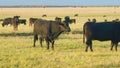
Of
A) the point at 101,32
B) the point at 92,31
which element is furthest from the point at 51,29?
the point at 101,32

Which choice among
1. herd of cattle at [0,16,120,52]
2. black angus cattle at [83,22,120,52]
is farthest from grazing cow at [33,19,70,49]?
black angus cattle at [83,22,120,52]

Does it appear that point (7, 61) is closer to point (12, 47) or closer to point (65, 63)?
point (65, 63)

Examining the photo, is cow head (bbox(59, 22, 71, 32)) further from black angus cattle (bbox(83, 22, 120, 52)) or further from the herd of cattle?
black angus cattle (bbox(83, 22, 120, 52))

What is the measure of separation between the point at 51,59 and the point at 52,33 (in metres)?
5.27

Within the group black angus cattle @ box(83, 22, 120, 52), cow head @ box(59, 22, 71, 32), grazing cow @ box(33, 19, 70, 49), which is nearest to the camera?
black angus cattle @ box(83, 22, 120, 52)

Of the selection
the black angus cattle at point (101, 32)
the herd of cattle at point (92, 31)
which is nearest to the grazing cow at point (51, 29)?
the herd of cattle at point (92, 31)

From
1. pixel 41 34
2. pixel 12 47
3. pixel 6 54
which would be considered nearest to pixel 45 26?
pixel 41 34

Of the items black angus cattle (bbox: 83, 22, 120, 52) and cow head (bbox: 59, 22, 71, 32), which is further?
cow head (bbox: 59, 22, 71, 32)

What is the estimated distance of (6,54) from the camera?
17469mm

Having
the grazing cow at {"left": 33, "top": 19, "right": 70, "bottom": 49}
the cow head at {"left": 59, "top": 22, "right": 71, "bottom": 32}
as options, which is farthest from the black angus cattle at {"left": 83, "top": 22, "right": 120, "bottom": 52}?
the grazing cow at {"left": 33, "top": 19, "right": 70, "bottom": 49}

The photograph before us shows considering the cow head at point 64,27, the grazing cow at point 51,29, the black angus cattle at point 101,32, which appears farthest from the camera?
the grazing cow at point 51,29

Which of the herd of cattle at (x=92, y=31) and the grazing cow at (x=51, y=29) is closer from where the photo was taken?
the herd of cattle at (x=92, y=31)

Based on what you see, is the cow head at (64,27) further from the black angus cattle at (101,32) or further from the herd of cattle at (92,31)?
the black angus cattle at (101,32)

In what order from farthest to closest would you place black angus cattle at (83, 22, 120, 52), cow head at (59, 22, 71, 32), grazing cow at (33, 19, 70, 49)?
grazing cow at (33, 19, 70, 49)
cow head at (59, 22, 71, 32)
black angus cattle at (83, 22, 120, 52)
